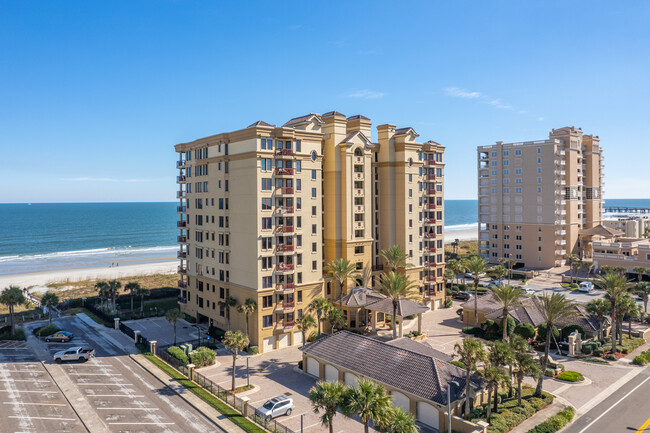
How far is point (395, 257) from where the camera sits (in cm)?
6500

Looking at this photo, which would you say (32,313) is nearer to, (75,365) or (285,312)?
(75,365)

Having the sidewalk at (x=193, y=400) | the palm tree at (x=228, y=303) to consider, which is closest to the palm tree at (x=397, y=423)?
the sidewalk at (x=193, y=400)

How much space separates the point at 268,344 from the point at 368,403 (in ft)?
97.9

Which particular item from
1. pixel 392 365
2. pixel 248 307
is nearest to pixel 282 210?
pixel 248 307

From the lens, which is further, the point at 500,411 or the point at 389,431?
the point at 500,411

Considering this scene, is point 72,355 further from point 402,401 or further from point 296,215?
point 402,401

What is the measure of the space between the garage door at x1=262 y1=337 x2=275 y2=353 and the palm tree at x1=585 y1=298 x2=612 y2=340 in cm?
4005

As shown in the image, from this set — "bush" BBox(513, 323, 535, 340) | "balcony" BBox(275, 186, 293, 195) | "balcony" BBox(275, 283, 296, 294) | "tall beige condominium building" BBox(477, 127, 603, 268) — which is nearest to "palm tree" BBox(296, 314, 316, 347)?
"balcony" BBox(275, 283, 296, 294)

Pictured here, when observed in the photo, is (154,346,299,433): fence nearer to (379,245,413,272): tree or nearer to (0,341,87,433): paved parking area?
(0,341,87,433): paved parking area

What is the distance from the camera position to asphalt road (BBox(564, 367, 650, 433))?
3516 cm

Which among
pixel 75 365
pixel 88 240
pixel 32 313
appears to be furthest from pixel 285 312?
pixel 88 240

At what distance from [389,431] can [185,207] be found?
52.8 meters

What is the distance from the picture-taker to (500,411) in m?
36.8

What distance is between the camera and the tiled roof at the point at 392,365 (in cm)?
3572
